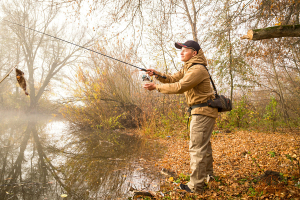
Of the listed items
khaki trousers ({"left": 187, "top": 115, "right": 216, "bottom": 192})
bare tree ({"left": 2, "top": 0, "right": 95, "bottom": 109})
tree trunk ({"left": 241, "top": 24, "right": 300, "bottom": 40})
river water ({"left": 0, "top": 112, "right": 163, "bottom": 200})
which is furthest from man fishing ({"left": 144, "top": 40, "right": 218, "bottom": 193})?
bare tree ({"left": 2, "top": 0, "right": 95, "bottom": 109})

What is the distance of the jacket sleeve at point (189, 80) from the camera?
2578 mm

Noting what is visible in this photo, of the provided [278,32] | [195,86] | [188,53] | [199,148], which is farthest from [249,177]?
[278,32]

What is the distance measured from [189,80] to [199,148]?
0.97 m

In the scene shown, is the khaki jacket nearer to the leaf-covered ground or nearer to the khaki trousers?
the khaki trousers

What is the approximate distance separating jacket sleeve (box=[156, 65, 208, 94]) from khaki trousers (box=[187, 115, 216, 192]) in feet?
1.61

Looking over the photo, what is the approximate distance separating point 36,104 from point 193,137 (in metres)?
19.1

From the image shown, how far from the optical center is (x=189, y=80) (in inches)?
102

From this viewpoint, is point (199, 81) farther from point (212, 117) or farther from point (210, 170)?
point (210, 170)

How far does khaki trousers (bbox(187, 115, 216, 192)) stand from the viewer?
8.64 ft

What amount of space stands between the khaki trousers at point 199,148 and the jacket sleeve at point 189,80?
490 mm

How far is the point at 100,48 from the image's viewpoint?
30.6 feet

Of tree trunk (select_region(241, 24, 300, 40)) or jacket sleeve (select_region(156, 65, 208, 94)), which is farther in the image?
tree trunk (select_region(241, 24, 300, 40))

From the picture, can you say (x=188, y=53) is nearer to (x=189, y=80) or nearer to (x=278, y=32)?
(x=189, y=80)

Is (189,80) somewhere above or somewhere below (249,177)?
above
